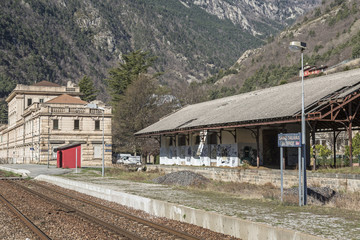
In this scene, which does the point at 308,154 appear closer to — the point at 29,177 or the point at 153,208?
the point at 153,208

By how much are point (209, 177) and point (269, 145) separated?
16.1 feet

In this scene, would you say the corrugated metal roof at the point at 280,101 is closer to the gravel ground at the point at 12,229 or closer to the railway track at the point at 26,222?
the railway track at the point at 26,222

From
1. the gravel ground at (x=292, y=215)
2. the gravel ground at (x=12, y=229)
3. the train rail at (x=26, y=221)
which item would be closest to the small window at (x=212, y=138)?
the gravel ground at (x=292, y=215)

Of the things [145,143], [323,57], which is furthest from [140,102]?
[323,57]

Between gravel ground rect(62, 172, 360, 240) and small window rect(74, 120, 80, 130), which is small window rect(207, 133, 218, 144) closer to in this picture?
gravel ground rect(62, 172, 360, 240)

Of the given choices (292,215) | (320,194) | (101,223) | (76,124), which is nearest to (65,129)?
(76,124)

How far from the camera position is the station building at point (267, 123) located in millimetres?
24750

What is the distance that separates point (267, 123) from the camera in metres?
26.2

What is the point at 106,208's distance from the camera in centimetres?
1770

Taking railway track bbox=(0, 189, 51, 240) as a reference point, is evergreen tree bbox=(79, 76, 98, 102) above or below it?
above

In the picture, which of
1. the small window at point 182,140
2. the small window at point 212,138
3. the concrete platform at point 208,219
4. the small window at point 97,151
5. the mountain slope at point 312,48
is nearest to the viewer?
the concrete platform at point 208,219

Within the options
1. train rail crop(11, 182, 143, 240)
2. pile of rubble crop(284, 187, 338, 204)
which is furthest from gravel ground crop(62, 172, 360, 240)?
pile of rubble crop(284, 187, 338, 204)

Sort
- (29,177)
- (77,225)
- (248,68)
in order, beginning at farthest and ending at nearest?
(248,68) → (29,177) → (77,225)

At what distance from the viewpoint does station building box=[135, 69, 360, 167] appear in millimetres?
24750
